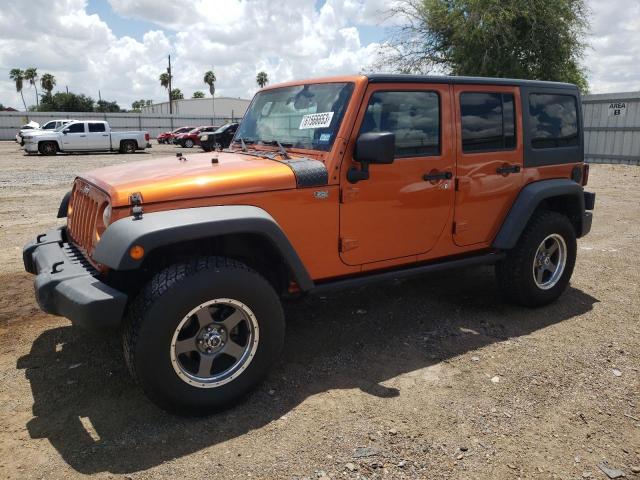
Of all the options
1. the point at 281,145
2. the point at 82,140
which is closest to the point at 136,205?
the point at 281,145

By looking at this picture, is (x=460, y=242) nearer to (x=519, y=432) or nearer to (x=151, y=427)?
(x=519, y=432)

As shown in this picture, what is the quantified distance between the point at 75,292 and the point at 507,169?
339 cm

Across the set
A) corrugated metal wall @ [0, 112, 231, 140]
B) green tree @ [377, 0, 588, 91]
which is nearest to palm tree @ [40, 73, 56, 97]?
corrugated metal wall @ [0, 112, 231, 140]

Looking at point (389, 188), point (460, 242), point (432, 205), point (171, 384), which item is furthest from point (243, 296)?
point (460, 242)

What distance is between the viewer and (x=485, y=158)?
4230 millimetres

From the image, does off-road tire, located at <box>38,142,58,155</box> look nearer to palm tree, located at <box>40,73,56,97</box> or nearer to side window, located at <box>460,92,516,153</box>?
side window, located at <box>460,92,516,153</box>

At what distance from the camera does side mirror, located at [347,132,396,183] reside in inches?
128

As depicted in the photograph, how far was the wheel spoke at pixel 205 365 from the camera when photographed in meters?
3.05

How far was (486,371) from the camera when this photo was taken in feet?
12.0

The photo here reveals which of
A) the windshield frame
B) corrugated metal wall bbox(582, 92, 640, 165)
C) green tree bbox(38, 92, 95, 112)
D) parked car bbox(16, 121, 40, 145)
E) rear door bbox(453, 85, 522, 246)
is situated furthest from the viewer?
green tree bbox(38, 92, 95, 112)

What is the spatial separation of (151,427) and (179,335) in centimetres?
53

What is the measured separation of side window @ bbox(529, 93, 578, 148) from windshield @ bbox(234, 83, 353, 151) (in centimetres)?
194

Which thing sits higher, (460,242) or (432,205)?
(432,205)

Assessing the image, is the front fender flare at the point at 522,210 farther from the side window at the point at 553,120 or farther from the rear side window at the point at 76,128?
the rear side window at the point at 76,128
